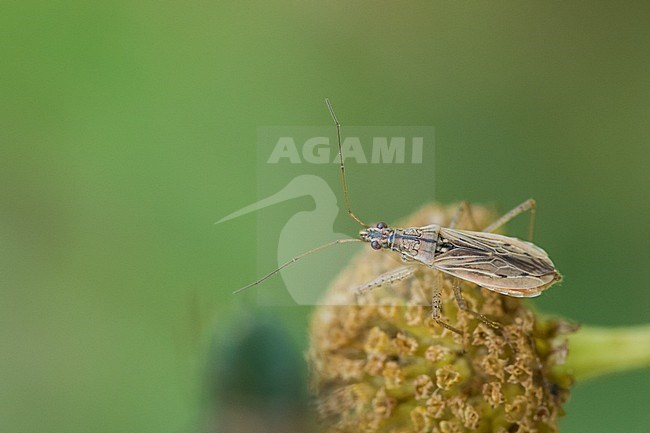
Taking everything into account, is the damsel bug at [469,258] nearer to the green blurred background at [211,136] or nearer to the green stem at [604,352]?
the green stem at [604,352]

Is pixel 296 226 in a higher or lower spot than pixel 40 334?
higher

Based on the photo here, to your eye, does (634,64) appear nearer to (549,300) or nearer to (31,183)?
(549,300)

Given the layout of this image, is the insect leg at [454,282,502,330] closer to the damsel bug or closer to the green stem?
the damsel bug

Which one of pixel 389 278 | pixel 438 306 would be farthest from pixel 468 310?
pixel 389 278

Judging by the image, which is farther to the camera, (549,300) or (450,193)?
(450,193)

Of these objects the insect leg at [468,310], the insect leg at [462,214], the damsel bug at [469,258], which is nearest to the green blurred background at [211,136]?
the insect leg at [462,214]

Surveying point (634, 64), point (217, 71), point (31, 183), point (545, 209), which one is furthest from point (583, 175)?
point (31, 183)
